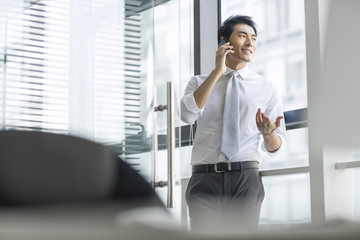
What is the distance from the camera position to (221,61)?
1959 mm

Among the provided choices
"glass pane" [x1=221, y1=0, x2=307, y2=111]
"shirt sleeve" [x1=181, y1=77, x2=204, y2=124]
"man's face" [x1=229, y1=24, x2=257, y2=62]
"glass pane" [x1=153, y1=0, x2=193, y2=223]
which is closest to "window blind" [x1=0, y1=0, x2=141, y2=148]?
"glass pane" [x1=153, y1=0, x2=193, y2=223]

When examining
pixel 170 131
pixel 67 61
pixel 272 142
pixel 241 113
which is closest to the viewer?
pixel 67 61

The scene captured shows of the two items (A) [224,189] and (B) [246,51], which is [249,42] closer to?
(B) [246,51]

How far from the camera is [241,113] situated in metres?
1.97

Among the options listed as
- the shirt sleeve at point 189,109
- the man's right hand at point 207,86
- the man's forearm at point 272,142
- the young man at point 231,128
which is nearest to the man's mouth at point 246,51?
the young man at point 231,128

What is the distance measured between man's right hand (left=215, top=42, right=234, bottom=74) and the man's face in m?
0.03

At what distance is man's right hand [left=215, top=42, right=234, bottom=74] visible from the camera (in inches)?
76.4

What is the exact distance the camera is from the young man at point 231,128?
1848mm

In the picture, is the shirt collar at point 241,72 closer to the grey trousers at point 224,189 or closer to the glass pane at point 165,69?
the glass pane at point 165,69

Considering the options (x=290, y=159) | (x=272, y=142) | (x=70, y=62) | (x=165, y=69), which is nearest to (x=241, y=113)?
(x=272, y=142)

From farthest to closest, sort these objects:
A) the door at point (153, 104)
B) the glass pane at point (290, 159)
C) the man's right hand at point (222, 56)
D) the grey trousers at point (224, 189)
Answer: the glass pane at point (290, 159)
the man's right hand at point (222, 56)
the grey trousers at point (224, 189)
the door at point (153, 104)

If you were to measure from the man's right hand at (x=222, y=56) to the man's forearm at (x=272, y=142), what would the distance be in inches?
10.8

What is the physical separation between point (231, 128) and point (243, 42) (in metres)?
0.35

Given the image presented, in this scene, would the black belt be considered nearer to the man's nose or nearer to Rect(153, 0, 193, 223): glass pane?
Rect(153, 0, 193, 223): glass pane
